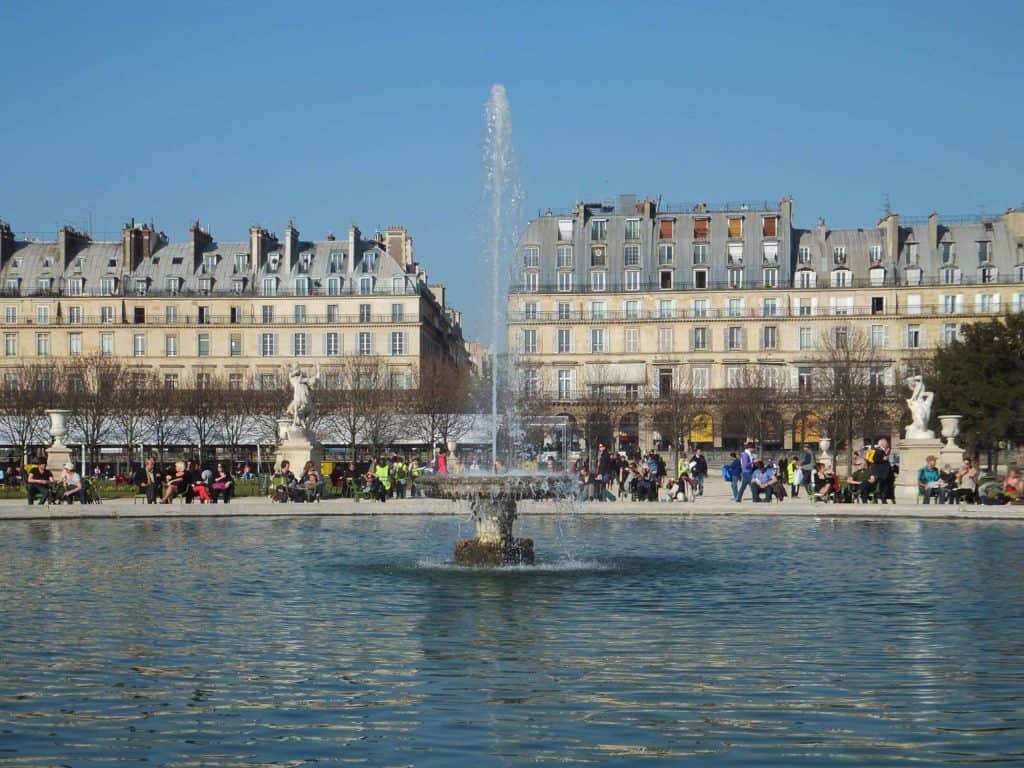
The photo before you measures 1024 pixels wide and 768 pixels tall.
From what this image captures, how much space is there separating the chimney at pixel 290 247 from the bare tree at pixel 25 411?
67.1ft

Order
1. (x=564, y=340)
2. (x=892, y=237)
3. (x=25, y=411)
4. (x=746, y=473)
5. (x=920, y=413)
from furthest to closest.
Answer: (x=564, y=340), (x=892, y=237), (x=25, y=411), (x=920, y=413), (x=746, y=473)

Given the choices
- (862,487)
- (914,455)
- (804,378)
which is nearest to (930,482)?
(862,487)

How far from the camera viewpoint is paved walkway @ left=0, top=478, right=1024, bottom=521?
2628 centimetres

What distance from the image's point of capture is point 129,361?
91.1 metres

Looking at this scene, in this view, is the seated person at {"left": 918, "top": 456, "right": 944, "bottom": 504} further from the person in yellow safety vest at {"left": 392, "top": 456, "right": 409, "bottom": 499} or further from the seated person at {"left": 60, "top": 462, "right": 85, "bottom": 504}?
the seated person at {"left": 60, "top": 462, "right": 85, "bottom": 504}

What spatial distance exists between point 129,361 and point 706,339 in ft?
122

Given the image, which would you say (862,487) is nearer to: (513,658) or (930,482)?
(930,482)

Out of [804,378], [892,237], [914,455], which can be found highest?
[892,237]

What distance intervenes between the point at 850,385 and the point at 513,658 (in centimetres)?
6500

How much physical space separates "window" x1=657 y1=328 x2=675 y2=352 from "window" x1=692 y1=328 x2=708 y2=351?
1.44 m

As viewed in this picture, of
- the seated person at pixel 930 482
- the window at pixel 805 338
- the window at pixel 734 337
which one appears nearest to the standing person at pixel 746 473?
the seated person at pixel 930 482

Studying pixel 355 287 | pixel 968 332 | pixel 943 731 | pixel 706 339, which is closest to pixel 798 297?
pixel 706 339

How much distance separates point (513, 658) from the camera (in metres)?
10.2

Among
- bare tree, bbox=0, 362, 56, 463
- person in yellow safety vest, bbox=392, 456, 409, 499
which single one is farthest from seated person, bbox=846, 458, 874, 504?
bare tree, bbox=0, 362, 56, 463
